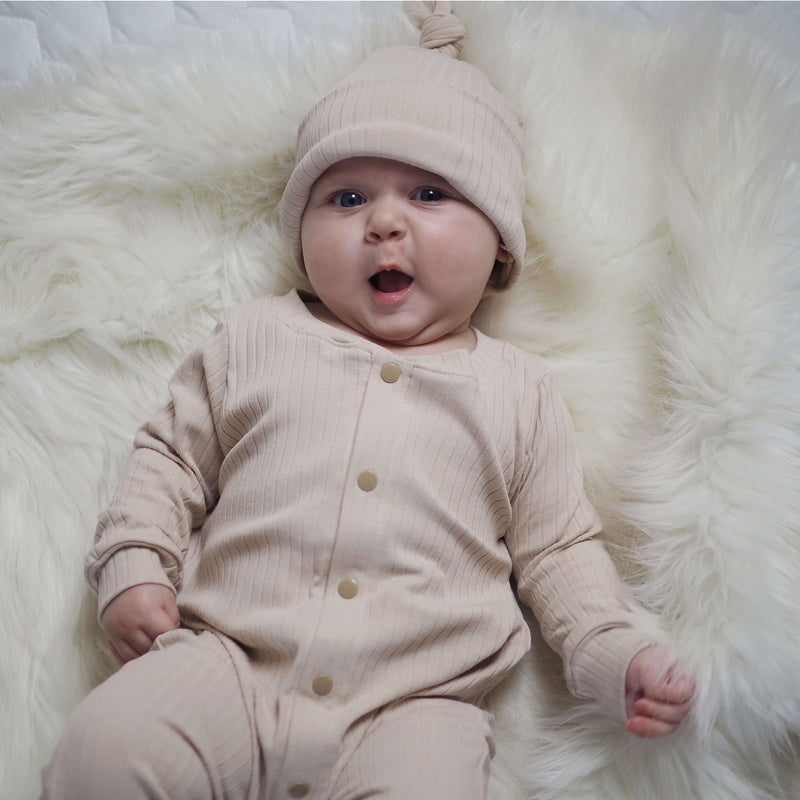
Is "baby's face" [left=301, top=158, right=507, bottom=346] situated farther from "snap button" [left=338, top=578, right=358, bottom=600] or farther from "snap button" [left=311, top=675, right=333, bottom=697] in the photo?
"snap button" [left=311, top=675, right=333, bottom=697]

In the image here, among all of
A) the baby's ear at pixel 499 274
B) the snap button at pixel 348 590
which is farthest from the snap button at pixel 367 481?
the baby's ear at pixel 499 274

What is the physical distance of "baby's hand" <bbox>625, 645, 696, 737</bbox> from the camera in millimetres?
1007

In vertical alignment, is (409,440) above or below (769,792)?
above

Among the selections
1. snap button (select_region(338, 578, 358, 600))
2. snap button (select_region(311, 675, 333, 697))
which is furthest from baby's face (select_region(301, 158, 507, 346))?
snap button (select_region(311, 675, 333, 697))

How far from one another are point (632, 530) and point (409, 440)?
0.33 metres

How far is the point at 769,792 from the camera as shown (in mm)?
1047

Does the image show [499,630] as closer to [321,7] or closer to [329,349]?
[329,349]

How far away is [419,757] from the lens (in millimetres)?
957

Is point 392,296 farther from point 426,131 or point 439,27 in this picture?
point 439,27

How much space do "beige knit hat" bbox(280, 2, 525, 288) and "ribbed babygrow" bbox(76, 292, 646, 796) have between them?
0.18 m

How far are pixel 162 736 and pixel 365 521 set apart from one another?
33 centimetres

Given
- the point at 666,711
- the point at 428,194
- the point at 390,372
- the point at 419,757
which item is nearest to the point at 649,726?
the point at 666,711

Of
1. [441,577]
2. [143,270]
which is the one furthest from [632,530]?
[143,270]

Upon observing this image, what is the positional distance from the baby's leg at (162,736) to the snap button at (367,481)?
0.26m
